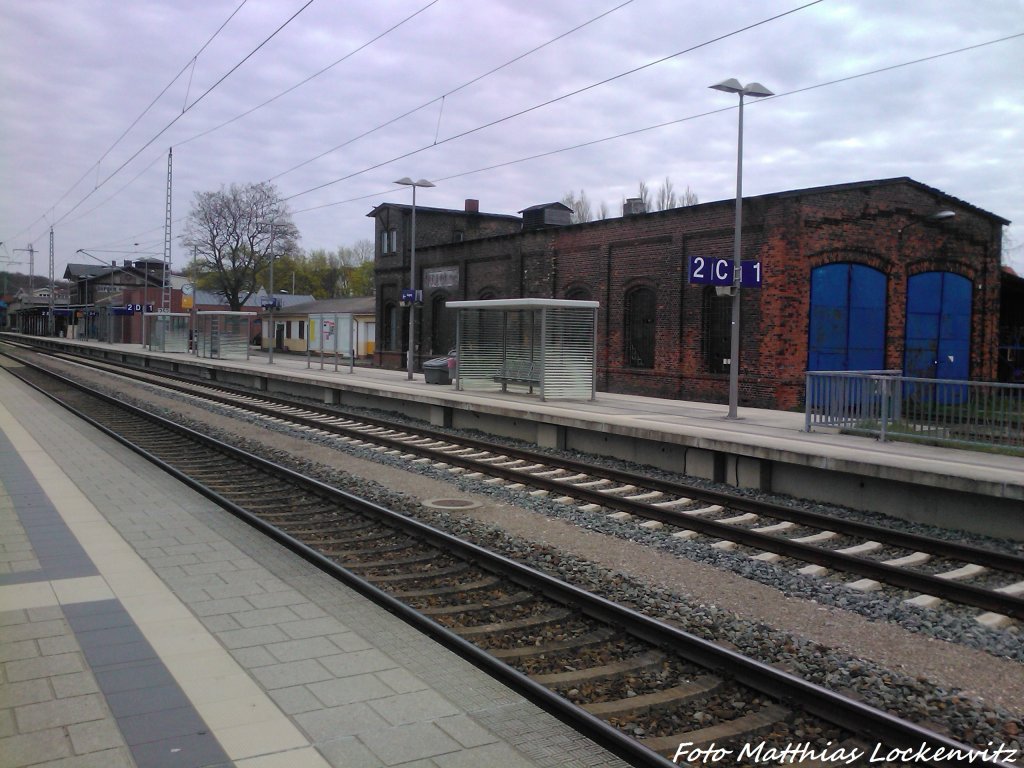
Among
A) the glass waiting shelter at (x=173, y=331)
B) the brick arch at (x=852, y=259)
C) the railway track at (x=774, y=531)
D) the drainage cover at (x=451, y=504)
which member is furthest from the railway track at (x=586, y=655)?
the glass waiting shelter at (x=173, y=331)

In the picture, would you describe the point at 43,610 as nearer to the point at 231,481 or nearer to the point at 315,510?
the point at 315,510

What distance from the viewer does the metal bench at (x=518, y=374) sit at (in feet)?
71.8

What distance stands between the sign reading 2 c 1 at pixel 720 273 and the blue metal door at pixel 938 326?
815cm

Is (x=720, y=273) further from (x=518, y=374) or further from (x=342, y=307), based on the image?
(x=342, y=307)

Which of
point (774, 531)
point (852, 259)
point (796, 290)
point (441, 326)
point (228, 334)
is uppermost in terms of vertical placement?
point (852, 259)

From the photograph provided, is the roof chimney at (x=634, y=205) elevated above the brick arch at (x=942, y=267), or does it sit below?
above

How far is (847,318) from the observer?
22984mm

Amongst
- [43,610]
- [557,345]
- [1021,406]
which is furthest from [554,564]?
[557,345]

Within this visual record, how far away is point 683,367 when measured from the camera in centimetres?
2481

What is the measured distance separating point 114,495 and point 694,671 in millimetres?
7425

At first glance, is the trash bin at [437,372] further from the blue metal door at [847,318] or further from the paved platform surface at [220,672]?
the paved platform surface at [220,672]

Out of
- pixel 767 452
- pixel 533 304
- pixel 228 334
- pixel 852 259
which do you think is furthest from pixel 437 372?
pixel 228 334

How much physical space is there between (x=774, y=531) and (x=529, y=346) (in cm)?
1310

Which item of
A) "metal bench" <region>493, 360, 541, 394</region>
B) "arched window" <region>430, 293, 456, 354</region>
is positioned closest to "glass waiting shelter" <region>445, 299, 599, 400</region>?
"metal bench" <region>493, 360, 541, 394</region>
